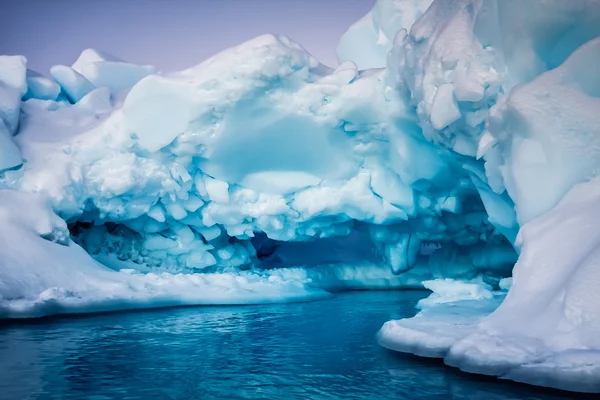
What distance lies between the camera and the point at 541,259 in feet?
16.1

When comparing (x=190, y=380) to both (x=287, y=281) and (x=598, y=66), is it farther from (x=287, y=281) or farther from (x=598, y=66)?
(x=287, y=281)

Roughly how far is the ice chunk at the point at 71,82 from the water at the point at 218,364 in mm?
6744

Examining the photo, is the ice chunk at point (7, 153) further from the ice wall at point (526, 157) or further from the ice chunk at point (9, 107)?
the ice wall at point (526, 157)

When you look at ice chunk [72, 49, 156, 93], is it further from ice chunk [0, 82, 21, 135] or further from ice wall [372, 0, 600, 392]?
ice wall [372, 0, 600, 392]

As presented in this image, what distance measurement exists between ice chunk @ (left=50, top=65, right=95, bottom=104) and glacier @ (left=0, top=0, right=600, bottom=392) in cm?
5

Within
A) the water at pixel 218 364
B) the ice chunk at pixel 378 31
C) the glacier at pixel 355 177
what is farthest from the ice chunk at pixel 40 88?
the ice chunk at pixel 378 31

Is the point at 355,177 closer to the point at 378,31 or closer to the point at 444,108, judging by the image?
the point at 378,31

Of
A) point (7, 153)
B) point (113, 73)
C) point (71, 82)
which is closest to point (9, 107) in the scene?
point (7, 153)

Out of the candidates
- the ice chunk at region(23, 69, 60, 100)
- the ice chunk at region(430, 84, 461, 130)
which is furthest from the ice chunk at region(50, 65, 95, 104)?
the ice chunk at region(430, 84, 461, 130)

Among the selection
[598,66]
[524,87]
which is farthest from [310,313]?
[598,66]

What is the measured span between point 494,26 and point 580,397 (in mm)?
4633

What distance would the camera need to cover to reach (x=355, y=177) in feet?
37.3

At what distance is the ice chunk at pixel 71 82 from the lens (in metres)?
12.5

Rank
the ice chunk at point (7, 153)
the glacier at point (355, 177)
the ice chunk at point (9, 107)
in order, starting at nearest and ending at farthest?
the glacier at point (355, 177) < the ice chunk at point (7, 153) < the ice chunk at point (9, 107)
